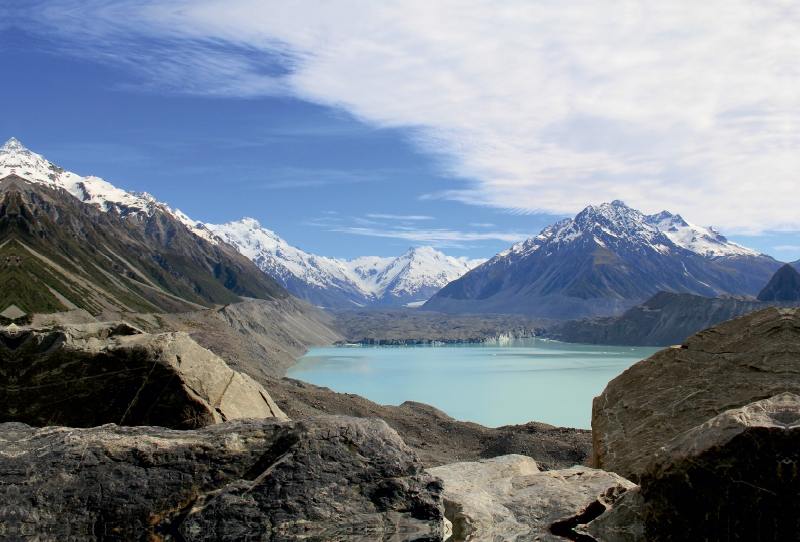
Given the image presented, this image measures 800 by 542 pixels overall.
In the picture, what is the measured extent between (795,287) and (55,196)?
22687 centimetres

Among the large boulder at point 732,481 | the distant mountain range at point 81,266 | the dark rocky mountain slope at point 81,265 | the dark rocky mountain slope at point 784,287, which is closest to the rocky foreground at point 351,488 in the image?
the large boulder at point 732,481

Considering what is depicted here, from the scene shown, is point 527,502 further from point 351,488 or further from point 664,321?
point 664,321

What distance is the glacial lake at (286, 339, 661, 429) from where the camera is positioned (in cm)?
5103

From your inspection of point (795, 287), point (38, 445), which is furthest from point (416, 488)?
point (795, 287)

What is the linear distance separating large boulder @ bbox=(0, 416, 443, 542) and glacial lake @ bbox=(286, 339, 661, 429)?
41.5m

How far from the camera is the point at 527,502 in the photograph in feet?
21.2

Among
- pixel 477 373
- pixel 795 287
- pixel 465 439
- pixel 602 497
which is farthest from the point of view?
pixel 795 287

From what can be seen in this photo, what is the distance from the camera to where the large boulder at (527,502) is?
5746 millimetres

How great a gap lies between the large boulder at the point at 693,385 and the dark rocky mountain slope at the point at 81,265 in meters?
66.6

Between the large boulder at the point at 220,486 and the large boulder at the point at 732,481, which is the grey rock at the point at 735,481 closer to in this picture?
the large boulder at the point at 732,481

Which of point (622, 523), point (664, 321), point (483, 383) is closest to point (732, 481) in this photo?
point (622, 523)

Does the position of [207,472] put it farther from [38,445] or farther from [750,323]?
[750,323]

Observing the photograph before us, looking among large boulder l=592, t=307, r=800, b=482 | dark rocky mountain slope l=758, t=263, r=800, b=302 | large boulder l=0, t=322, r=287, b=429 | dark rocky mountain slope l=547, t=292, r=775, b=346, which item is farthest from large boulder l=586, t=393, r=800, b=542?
dark rocky mountain slope l=758, t=263, r=800, b=302

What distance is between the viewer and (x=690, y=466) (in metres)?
4.66
